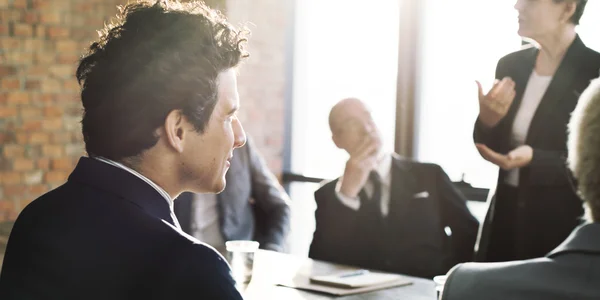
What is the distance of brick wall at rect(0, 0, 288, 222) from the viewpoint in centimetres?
356

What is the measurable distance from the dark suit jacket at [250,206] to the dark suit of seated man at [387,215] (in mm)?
217

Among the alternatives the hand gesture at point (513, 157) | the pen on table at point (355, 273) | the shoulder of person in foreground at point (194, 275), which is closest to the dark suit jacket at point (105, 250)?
the shoulder of person in foreground at point (194, 275)

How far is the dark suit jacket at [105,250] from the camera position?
920 millimetres

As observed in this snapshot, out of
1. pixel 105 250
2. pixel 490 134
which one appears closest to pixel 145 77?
pixel 105 250

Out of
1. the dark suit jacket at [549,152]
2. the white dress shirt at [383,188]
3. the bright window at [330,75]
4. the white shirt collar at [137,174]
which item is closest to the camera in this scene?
the white shirt collar at [137,174]

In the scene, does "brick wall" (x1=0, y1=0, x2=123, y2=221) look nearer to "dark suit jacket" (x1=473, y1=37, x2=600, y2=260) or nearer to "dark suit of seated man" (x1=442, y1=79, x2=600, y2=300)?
"dark suit jacket" (x1=473, y1=37, x2=600, y2=260)

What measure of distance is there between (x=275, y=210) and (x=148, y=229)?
A: 83.3 inches

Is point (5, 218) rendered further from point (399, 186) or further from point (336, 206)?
point (399, 186)

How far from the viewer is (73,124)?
377 centimetres

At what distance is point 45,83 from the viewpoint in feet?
12.0

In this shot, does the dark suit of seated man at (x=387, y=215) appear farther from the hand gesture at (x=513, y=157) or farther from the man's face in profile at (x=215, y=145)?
the man's face in profile at (x=215, y=145)

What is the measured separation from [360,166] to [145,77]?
1885mm

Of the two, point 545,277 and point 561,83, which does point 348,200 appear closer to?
point 561,83

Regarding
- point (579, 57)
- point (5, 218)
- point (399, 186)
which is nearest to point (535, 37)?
point (579, 57)
